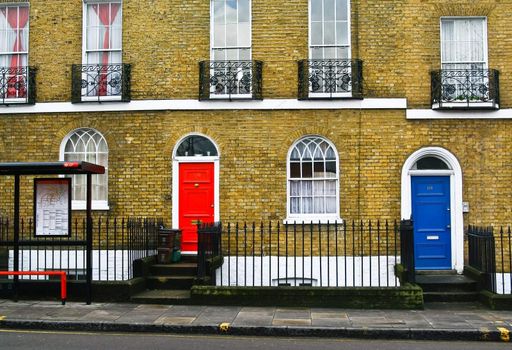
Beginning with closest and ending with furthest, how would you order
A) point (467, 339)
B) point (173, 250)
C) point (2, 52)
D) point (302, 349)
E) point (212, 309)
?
point (302, 349) → point (467, 339) → point (212, 309) → point (173, 250) → point (2, 52)

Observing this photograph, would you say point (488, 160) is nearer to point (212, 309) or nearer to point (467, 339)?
point (467, 339)

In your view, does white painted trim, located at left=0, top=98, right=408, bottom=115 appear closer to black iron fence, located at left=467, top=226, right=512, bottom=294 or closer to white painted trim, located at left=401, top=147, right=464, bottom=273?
white painted trim, located at left=401, top=147, right=464, bottom=273

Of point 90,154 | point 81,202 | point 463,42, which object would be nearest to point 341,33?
point 463,42

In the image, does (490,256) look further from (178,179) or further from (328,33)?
(178,179)

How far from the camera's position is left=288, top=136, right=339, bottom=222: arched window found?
14.1 meters

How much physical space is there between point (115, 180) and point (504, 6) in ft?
33.4

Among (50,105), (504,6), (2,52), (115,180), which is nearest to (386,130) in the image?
(504,6)

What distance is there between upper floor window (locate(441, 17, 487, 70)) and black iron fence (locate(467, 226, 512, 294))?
3.95m

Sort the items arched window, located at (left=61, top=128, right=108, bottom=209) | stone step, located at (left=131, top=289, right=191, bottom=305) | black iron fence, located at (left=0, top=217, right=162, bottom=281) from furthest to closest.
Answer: arched window, located at (left=61, top=128, right=108, bottom=209) → black iron fence, located at (left=0, top=217, right=162, bottom=281) → stone step, located at (left=131, top=289, right=191, bottom=305)

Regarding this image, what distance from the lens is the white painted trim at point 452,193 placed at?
13891mm

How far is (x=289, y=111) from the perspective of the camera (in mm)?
14125

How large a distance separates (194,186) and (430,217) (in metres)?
5.67

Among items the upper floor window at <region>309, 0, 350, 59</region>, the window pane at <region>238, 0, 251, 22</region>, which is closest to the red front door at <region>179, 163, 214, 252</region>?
the window pane at <region>238, 0, 251, 22</region>

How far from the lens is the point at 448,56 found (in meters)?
14.3
